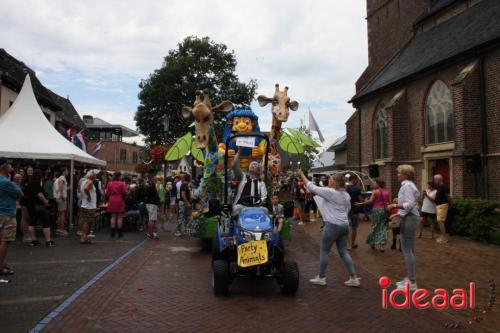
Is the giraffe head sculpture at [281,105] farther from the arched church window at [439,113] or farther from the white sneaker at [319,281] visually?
the arched church window at [439,113]

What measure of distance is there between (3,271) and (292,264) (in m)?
4.84

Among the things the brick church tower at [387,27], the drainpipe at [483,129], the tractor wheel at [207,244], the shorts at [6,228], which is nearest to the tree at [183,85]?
the brick church tower at [387,27]

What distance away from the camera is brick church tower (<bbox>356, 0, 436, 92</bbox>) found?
Answer: 27.3m

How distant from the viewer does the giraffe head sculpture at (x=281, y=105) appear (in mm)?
9961

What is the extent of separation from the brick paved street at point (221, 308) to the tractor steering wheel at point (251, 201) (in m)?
1.27

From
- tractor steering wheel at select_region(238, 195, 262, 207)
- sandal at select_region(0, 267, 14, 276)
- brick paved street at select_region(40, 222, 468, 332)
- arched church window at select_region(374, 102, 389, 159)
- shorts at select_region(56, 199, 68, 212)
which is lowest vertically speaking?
brick paved street at select_region(40, 222, 468, 332)

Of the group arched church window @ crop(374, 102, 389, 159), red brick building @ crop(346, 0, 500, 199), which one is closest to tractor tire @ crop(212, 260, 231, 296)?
red brick building @ crop(346, 0, 500, 199)

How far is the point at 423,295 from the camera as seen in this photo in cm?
550

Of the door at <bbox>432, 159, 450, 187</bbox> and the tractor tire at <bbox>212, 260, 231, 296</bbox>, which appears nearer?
the tractor tire at <bbox>212, 260, 231, 296</bbox>

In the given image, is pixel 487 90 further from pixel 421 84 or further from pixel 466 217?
pixel 466 217

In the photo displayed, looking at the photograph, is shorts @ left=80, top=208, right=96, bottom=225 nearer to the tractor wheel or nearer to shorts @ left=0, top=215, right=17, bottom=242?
the tractor wheel

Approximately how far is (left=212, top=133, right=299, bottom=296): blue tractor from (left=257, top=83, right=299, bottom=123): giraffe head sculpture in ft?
14.3

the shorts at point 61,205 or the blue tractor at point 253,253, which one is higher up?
the shorts at point 61,205

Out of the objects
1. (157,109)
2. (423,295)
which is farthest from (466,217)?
(157,109)
